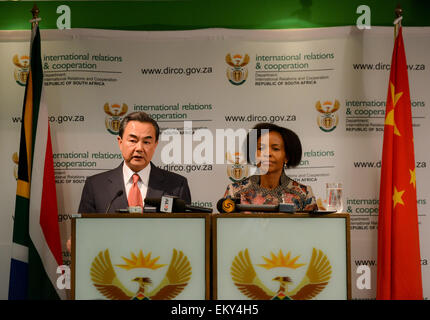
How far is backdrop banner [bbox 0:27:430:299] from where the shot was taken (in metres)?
4.12

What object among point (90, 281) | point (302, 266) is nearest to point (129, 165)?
point (90, 281)

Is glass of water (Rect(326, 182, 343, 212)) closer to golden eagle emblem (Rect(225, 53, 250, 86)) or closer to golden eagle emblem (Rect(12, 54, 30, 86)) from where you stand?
golden eagle emblem (Rect(225, 53, 250, 86))

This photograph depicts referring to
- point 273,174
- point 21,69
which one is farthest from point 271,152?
point 21,69

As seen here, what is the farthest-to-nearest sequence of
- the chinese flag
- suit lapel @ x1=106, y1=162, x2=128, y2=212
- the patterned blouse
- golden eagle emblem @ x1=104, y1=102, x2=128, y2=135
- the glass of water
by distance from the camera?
1. golden eagle emblem @ x1=104, y1=102, x2=128, y2=135
2. suit lapel @ x1=106, y1=162, x2=128, y2=212
3. the chinese flag
4. the patterned blouse
5. the glass of water

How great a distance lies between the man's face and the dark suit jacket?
0.32ft

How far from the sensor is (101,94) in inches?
166

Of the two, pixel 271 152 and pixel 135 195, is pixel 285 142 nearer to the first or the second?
pixel 271 152

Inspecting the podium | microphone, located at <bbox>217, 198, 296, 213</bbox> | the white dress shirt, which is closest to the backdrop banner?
the white dress shirt

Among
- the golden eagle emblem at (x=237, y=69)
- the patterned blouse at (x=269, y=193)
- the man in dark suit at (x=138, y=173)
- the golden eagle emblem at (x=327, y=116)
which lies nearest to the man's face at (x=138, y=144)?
the man in dark suit at (x=138, y=173)

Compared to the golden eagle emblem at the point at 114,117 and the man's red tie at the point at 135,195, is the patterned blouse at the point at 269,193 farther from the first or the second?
the golden eagle emblem at the point at 114,117

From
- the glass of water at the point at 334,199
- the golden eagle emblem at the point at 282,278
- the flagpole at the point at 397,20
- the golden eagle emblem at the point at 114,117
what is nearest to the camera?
the golden eagle emblem at the point at 282,278

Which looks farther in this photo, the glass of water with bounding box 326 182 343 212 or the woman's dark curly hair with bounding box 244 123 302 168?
the woman's dark curly hair with bounding box 244 123 302 168

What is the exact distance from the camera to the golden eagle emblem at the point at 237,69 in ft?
13.8

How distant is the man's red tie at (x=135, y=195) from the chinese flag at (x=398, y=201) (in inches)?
81.8
